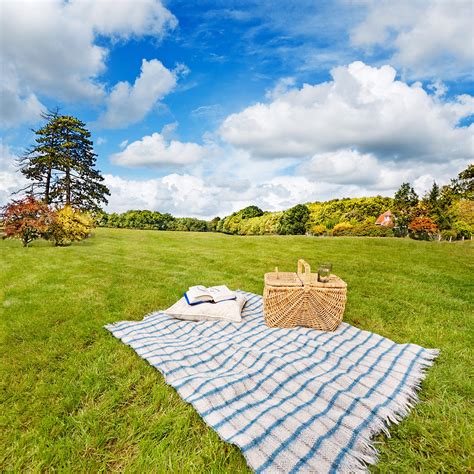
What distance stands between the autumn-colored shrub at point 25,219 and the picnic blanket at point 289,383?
34.6 ft

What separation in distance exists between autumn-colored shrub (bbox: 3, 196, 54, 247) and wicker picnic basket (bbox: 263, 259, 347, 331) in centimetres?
1179

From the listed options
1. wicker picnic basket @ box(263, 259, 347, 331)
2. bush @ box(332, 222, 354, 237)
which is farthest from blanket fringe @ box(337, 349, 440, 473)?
bush @ box(332, 222, 354, 237)

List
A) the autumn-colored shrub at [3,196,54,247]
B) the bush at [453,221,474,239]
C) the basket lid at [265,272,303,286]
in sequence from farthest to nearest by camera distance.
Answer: the bush at [453,221,474,239]
the autumn-colored shrub at [3,196,54,247]
the basket lid at [265,272,303,286]

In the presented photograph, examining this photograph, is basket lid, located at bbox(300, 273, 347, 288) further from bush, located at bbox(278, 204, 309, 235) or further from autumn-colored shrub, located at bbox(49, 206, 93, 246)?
bush, located at bbox(278, 204, 309, 235)

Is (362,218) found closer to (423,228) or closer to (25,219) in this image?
(423,228)

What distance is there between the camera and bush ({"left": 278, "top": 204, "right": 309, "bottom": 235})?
27.5 metres

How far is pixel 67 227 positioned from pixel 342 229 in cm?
2035

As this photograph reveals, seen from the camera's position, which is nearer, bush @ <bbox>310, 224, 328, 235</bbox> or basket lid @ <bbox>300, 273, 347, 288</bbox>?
basket lid @ <bbox>300, 273, 347, 288</bbox>

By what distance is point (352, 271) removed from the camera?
7.95 meters

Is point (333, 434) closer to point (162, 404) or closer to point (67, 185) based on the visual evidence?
point (162, 404)

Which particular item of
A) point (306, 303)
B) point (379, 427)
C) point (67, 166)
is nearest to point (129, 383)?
point (379, 427)

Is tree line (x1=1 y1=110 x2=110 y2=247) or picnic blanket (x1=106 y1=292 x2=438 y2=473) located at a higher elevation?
tree line (x1=1 y1=110 x2=110 y2=247)

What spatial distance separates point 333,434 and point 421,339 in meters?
2.42

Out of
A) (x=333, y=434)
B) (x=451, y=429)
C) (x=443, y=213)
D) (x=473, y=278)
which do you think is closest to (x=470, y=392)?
(x=451, y=429)
